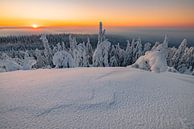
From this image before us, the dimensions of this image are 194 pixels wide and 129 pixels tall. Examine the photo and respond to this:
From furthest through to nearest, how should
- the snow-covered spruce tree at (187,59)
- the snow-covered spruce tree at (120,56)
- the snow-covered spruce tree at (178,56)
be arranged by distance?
1. the snow-covered spruce tree at (120,56)
2. the snow-covered spruce tree at (178,56)
3. the snow-covered spruce tree at (187,59)

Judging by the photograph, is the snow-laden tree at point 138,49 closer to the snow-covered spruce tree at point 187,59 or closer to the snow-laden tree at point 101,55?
the snow-covered spruce tree at point 187,59

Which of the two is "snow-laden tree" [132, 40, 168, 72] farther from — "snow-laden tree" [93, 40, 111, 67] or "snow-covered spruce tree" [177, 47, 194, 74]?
"snow-covered spruce tree" [177, 47, 194, 74]

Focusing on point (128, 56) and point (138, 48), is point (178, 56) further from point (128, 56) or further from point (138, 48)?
point (128, 56)

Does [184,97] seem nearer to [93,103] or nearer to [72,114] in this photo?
[93,103]

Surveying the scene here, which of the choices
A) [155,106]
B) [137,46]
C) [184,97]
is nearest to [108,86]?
[155,106]

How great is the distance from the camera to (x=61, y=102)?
9.84ft

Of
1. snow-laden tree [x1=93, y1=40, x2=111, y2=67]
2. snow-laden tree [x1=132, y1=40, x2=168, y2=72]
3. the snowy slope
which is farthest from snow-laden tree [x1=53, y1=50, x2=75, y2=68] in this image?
the snowy slope

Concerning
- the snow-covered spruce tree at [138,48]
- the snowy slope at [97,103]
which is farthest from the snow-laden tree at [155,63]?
the snow-covered spruce tree at [138,48]

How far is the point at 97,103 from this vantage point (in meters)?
2.96

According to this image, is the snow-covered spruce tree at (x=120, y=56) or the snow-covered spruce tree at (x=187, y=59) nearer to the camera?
the snow-covered spruce tree at (x=187, y=59)

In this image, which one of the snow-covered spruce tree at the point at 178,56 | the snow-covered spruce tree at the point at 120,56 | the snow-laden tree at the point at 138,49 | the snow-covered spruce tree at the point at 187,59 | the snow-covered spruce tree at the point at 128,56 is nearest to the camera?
the snow-covered spruce tree at the point at 187,59

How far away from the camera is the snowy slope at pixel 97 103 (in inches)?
93.1

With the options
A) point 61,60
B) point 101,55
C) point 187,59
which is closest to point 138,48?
point 187,59

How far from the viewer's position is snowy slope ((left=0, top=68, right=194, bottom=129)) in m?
2.37
